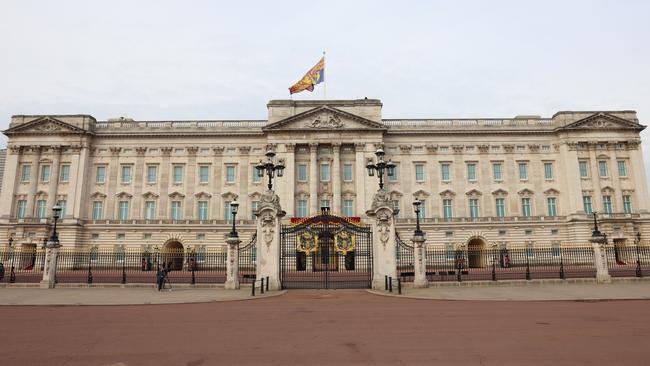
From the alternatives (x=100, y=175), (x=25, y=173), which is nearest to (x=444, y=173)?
(x=100, y=175)

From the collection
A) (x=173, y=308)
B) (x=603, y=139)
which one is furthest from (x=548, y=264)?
(x=173, y=308)

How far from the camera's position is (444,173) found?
53344 mm

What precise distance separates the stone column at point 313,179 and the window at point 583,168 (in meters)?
33.2

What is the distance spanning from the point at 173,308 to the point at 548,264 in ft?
142

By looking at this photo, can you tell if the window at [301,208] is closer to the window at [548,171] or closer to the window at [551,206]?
the window at [551,206]

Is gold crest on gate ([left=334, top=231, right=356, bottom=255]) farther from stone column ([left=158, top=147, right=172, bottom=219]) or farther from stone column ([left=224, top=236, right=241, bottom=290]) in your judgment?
stone column ([left=158, top=147, right=172, bottom=219])

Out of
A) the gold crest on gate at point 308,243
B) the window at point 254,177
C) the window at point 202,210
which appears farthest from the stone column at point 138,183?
the gold crest on gate at point 308,243

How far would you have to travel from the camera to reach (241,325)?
11961 millimetres

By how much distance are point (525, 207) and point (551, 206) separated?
10.9ft

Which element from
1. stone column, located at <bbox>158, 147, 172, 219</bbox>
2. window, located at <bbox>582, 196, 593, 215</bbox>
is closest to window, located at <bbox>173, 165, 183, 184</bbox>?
stone column, located at <bbox>158, 147, 172, 219</bbox>

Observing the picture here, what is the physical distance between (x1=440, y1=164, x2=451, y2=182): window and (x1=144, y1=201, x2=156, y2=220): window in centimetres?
3680

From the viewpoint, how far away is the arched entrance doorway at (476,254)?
4987cm

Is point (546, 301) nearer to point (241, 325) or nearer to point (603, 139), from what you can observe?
point (241, 325)

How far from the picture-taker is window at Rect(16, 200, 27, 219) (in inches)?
2002
